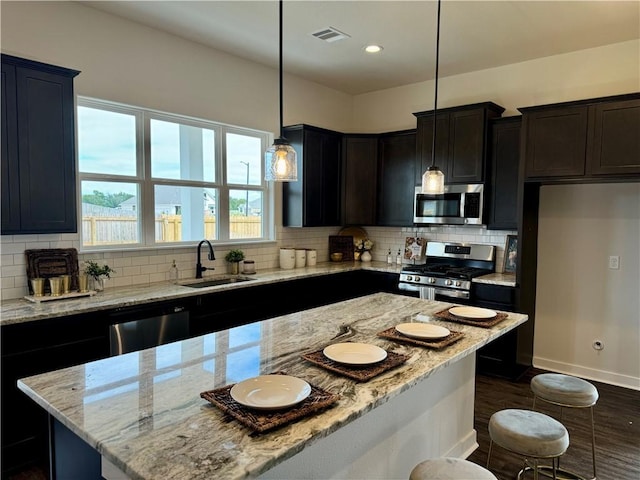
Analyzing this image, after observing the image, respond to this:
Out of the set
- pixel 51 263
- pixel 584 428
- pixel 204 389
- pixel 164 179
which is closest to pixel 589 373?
pixel 584 428

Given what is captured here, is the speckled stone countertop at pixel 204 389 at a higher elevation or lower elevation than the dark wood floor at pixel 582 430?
higher

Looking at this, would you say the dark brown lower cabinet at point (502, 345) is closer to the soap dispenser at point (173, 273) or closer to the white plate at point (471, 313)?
the white plate at point (471, 313)

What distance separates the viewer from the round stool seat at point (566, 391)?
7.70ft

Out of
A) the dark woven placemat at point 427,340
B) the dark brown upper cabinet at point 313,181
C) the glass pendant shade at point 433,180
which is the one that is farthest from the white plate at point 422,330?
the dark brown upper cabinet at point 313,181

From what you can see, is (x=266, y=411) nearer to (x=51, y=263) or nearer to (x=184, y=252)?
(x=51, y=263)

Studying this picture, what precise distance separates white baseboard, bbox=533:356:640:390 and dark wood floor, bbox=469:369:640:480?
10cm

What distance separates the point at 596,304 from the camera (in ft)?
13.3

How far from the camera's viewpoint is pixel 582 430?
308 cm

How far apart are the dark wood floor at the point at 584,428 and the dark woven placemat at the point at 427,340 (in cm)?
112

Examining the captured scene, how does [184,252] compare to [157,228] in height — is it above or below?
below

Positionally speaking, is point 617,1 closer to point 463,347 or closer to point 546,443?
point 463,347

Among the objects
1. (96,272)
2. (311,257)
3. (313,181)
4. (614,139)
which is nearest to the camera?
(96,272)

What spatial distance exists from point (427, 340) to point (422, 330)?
0.40 ft

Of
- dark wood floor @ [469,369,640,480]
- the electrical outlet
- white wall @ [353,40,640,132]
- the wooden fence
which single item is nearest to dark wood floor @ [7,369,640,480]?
dark wood floor @ [469,369,640,480]
